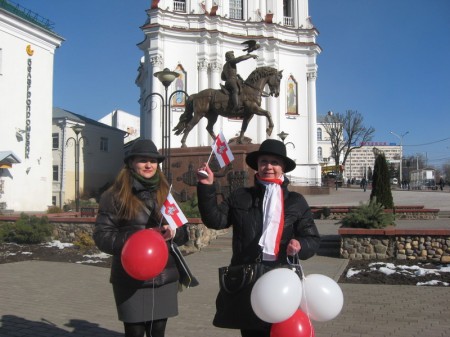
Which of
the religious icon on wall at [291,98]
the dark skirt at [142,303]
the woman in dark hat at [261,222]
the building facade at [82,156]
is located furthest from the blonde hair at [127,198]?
the religious icon on wall at [291,98]

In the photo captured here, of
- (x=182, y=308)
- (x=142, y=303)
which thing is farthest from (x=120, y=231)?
(x=182, y=308)

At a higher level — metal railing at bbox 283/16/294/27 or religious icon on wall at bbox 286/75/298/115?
metal railing at bbox 283/16/294/27

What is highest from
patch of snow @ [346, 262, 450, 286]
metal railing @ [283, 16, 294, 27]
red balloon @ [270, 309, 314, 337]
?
metal railing @ [283, 16, 294, 27]

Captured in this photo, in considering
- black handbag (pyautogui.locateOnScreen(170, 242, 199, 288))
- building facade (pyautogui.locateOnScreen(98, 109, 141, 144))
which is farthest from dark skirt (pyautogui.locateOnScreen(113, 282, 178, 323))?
building facade (pyautogui.locateOnScreen(98, 109, 141, 144))

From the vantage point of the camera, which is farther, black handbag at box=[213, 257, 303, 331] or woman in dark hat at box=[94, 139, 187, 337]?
woman in dark hat at box=[94, 139, 187, 337]

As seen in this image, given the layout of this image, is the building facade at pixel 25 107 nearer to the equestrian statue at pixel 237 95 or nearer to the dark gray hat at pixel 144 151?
the equestrian statue at pixel 237 95

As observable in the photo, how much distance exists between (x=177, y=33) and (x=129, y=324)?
44417 millimetres

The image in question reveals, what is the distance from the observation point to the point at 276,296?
307cm

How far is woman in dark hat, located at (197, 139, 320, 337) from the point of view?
3.45 m

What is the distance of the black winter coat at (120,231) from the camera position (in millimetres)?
3600

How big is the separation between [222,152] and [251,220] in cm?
96

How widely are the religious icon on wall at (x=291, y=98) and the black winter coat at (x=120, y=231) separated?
46.0 metres

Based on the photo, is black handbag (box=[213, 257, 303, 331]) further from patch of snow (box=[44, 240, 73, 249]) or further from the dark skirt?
patch of snow (box=[44, 240, 73, 249])

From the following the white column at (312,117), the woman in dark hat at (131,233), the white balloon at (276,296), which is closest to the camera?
the white balloon at (276,296)
